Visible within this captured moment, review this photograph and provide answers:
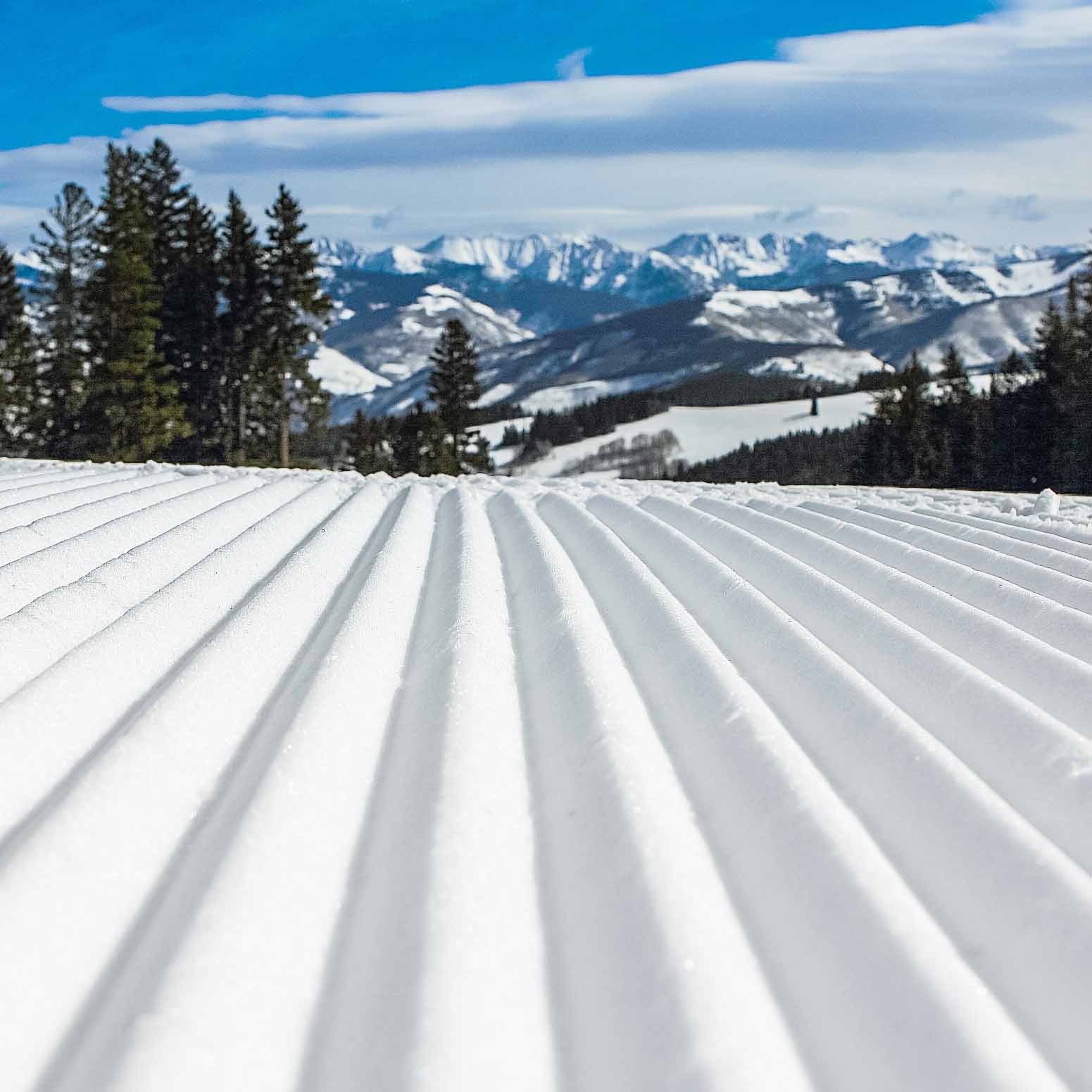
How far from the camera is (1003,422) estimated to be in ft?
167

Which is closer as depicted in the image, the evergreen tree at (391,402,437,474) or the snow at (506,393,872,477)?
the evergreen tree at (391,402,437,474)

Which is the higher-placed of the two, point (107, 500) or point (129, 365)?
point (129, 365)

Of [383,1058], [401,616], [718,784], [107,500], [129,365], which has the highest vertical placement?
[129,365]

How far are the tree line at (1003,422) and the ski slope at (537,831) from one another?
130 ft

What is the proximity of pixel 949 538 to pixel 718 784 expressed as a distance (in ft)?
15.5

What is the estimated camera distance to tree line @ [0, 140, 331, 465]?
3416cm

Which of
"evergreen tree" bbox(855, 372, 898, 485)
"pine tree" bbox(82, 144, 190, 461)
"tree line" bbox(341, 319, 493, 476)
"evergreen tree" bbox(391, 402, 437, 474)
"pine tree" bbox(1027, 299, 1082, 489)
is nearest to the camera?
"pine tree" bbox(82, 144, 190, 461)

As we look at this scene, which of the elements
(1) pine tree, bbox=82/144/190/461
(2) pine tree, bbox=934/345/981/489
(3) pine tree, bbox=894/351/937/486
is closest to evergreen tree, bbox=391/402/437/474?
(1) pine tree, bbox=82/144/190/461

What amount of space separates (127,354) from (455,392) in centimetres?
1545

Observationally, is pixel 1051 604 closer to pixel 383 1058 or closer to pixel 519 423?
pixel 383 1058

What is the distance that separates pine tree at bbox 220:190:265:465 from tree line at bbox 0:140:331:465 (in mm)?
52

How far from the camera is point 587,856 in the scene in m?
2.94

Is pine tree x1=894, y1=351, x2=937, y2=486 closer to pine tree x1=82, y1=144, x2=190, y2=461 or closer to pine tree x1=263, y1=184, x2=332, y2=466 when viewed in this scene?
pine tree x1=263, y1=184, x2=332, y2=466

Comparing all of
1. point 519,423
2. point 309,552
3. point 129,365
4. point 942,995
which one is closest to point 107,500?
point 309,552
